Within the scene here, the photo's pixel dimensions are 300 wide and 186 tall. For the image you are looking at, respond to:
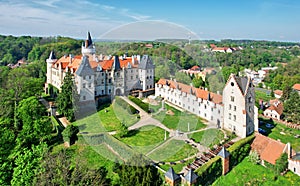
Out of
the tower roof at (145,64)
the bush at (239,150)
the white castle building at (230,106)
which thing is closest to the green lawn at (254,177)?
the bush at (239,150)

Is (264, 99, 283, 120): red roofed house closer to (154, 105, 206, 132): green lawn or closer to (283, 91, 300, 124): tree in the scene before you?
(283, 91, 300, 124): tree

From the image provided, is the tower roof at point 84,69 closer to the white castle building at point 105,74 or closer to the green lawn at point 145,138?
the white castle building at point 105,74

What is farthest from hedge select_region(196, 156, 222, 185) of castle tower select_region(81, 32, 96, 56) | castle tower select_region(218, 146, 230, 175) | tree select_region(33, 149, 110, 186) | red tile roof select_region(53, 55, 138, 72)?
castle tower select_region(81, 32, 96, 56)

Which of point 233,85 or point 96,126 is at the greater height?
point 233,85

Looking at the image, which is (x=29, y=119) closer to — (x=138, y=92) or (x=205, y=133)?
(x=138, y=92)

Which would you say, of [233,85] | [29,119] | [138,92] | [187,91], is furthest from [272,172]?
[29,119]

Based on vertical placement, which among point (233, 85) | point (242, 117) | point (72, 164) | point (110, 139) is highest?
point (233, 85)
